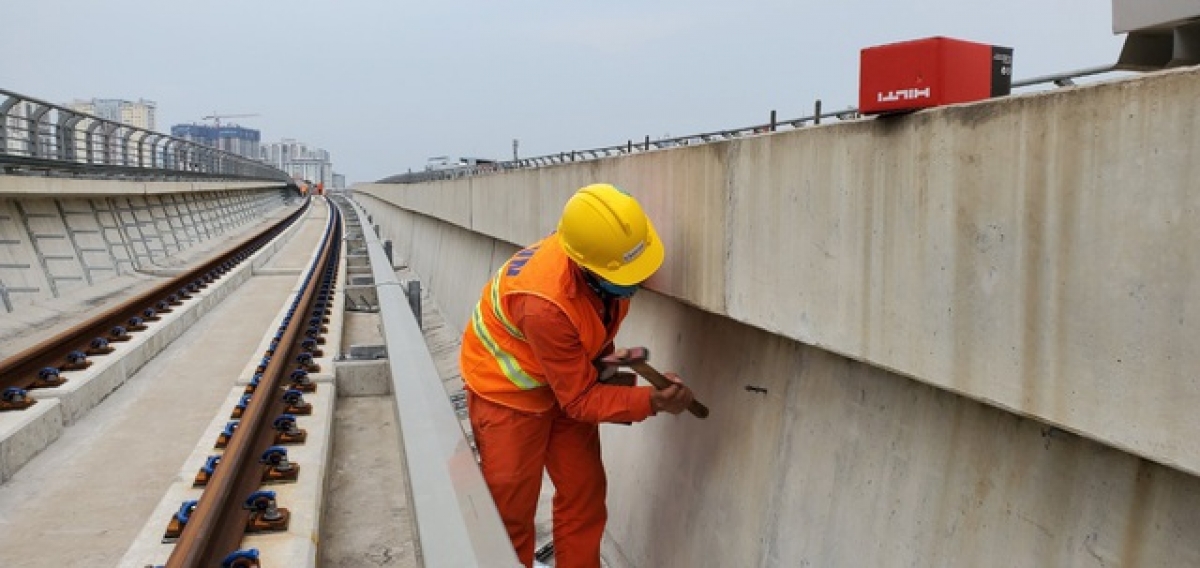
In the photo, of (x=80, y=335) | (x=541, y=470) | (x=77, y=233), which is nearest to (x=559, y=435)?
(x=541, y=470)

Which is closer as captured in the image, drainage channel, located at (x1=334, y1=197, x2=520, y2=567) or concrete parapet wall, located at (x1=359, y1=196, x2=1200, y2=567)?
concrete parapet wall, located at (x1=359, y1=196, x2=1200, y2=567)

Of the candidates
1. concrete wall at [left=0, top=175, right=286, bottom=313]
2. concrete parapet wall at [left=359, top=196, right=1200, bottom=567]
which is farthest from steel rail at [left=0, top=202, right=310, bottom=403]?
concrete parapet wall at [left=359, top=196, right=1200, bottom=567]

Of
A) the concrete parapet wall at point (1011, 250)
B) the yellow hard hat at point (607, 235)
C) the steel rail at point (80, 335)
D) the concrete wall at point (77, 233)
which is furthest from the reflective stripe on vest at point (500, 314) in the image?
the concrete wall at point (77, 233)

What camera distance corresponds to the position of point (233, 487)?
4.59 m

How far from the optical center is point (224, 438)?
5520 millimetres

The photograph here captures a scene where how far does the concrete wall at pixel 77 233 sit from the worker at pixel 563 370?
943cm

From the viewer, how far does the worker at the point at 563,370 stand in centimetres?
356

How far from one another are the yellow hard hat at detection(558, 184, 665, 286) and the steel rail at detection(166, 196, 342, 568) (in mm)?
2075

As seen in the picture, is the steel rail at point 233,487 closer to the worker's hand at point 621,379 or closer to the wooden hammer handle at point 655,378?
the worker's hand at point 621,379

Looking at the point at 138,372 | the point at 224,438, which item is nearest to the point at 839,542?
the point at 224,438

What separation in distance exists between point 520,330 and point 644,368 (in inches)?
23.1

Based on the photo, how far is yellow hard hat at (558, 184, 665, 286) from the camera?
3.57 meters

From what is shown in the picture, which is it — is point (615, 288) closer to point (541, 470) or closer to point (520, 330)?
point (520, 330)

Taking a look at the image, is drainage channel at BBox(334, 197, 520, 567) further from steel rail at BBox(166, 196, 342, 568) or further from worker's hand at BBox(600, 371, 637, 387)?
steel rail at BBox(166, 196, 342, 568)
